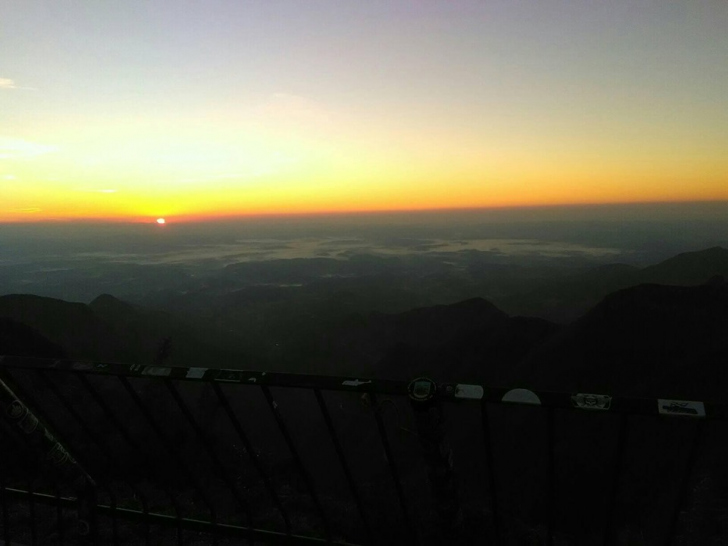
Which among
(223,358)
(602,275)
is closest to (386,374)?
(223,358)

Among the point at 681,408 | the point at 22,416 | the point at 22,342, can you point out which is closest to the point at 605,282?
the point at 22,342

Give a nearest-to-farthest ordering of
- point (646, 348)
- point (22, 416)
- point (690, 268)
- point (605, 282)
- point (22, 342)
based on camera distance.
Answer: point (22, 416) < point (22, 342) < point (646, 348) < point (605, 282) < point (690, 268)

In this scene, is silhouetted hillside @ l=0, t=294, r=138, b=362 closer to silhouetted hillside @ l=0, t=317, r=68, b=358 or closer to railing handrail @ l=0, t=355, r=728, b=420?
silhouetted hillside @ l=0, t=317, r=68, b=358

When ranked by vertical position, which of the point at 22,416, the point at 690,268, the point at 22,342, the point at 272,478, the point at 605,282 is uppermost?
the point at 22,416

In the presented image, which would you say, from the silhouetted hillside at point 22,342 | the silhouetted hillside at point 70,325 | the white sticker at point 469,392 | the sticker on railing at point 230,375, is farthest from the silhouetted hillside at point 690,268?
the sticker on railing at point 230,375

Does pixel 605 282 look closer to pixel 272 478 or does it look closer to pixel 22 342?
pixel 22 342

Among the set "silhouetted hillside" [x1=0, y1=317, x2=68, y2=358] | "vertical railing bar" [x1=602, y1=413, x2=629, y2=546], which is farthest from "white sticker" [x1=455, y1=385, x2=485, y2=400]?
"silhouetted hillside" [x1=0, y1=317, x2=68, y2=358]
